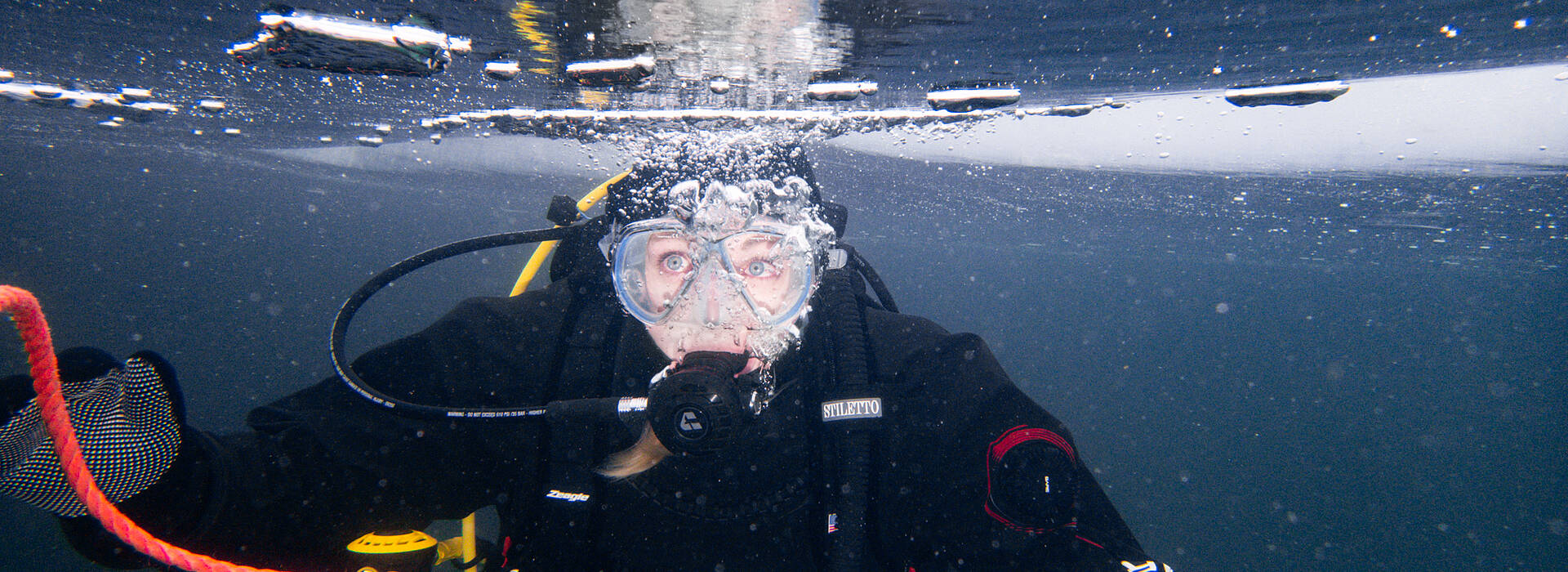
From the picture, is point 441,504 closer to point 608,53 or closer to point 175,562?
point 175,562

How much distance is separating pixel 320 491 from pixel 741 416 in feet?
6.40

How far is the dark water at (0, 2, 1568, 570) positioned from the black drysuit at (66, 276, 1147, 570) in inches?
87.4

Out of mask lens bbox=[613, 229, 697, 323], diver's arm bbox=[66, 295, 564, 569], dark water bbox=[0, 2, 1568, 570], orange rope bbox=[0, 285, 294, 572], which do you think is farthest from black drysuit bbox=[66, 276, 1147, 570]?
dark water bbox=[0, 2, 1568, 570]

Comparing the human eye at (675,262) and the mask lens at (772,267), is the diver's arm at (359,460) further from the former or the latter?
the mask lens at (772,267)

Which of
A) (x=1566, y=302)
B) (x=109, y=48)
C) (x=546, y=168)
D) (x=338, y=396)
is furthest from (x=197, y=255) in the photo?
(x=1566, y=302)

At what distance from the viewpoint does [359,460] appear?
8.16 feet

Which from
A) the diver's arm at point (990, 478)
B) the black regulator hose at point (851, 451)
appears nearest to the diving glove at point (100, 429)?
the black regulator hose at point (851, 451)

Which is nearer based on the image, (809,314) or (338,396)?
(338,396)

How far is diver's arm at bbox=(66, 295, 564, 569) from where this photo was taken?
2.02m

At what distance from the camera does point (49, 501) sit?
5.60ft

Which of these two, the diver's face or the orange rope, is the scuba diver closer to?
the diver's face

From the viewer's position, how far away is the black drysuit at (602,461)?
2.33 m

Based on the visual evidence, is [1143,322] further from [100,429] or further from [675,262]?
[100,429]

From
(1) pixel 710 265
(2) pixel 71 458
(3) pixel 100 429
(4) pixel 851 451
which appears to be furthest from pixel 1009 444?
(3) pixel 100 429
